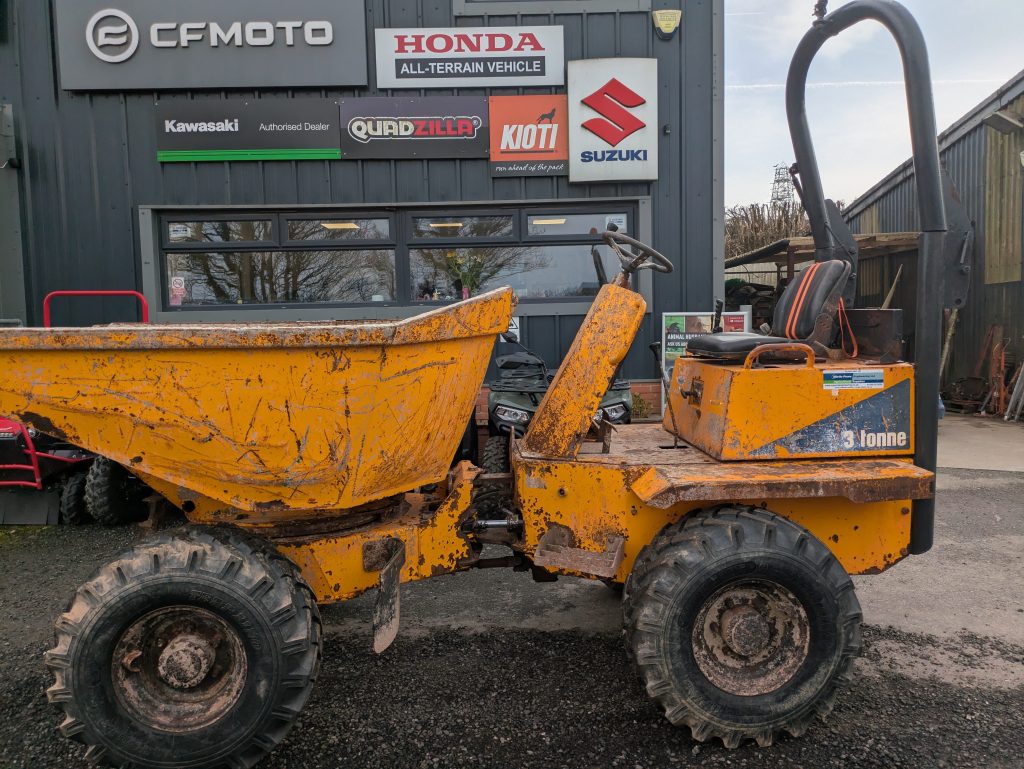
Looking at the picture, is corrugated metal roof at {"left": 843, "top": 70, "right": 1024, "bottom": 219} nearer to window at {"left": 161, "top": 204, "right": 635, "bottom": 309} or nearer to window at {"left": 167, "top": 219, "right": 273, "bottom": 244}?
window at {"left": 161, "top": 204, "right": 635, "bottom": 309}

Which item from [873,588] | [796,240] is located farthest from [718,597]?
[796,240]

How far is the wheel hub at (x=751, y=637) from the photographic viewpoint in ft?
9.07

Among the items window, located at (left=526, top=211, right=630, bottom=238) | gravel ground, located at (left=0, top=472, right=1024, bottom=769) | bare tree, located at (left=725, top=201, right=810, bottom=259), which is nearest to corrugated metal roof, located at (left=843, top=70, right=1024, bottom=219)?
bare tree, located at (left=725, top=201, right=810, bottom=259)

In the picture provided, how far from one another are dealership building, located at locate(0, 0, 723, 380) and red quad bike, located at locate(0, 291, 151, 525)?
8.24 ft

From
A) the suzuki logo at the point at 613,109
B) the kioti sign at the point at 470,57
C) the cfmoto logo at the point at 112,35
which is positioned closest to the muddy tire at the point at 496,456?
the suzuki logo at the point at 613,109

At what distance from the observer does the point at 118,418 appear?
2.47 meters

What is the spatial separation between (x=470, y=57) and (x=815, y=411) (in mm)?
6424

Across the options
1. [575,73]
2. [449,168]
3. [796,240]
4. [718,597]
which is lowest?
[718,597]

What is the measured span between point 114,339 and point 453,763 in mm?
2006

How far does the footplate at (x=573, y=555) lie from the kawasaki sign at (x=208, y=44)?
21.4ft

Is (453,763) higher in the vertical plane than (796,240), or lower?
lower

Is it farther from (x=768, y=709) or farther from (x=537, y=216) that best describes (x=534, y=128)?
(x=768, y=709)

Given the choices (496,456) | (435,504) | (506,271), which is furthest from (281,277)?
(435,504)

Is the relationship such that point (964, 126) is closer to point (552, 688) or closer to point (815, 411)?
point (815, 411)
